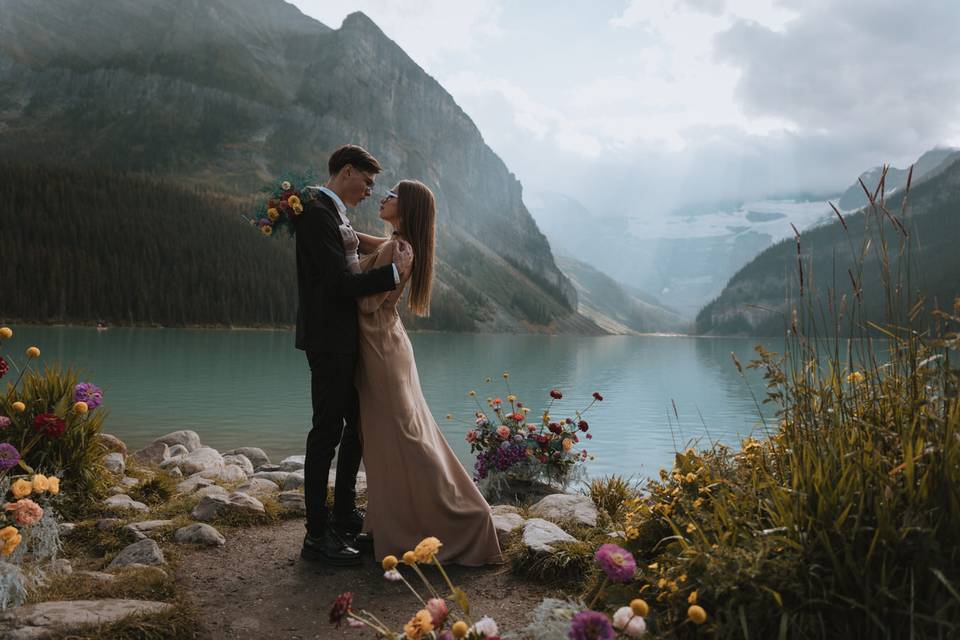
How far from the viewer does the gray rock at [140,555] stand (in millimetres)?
4531

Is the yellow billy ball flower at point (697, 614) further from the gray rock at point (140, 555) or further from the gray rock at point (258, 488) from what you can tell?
the gray rock at point (258, 488)

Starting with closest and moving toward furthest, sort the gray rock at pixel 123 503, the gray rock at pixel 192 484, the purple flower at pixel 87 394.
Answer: the purple flower at pixel 87 394
the gray rock at pixel 123 503
the gray rock at pixel 192 484

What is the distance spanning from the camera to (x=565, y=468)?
8461mm

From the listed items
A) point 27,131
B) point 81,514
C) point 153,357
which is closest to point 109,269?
point 153,357

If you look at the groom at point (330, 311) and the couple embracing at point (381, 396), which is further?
the couple embracing at point (381, 396)

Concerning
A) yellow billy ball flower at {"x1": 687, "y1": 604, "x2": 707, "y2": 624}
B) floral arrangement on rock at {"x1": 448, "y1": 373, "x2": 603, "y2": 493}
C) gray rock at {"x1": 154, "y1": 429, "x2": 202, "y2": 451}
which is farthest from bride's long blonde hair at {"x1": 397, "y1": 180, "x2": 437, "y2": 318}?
gray rock at {"x1": 154, "y1": 429, "x2": 202, "y2": 451}

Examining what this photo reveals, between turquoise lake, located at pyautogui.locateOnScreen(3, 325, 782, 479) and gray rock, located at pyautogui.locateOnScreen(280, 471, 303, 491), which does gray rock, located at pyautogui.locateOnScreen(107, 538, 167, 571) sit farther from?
turquoise lake, located at pyautogui.locateOnScreen(3, 325, 782, 479)

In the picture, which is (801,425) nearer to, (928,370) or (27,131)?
(928,370)

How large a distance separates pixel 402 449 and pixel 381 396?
17.7 inches

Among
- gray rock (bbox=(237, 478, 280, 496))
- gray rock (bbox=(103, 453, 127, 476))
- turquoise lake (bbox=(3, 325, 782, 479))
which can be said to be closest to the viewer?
gray rock (bbox=(237, 478, 280, 496))

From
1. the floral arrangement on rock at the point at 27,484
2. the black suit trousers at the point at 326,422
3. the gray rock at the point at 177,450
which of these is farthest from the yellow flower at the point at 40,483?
the gray rock at the point at 177,450

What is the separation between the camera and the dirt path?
149 inches

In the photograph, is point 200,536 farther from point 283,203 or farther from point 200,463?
point 200,463

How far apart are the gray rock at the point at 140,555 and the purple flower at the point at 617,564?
11.7 feet
